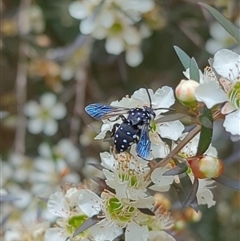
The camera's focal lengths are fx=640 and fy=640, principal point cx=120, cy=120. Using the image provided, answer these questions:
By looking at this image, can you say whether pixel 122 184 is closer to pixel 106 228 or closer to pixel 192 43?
pixel 106 228

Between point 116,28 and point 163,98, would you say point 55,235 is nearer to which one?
point 163,98

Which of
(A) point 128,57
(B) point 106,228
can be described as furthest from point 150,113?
(A) point 128,57

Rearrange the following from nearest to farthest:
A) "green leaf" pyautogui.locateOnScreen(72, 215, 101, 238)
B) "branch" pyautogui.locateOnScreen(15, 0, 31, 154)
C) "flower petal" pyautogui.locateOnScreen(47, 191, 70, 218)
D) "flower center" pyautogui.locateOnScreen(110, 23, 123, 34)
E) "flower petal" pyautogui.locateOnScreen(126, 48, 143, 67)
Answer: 1. "green leaf" pyautogui.locateOnScreen(72, 215, 101, 238)
2. "flower petal" pyautogui.locateOnScreen(47, 191, 70, 218)
3. "flower center" pyautogui.locateOnScreen(110, 23, 123, 34)
4. "flower petal" pyautogui.locateOnScreen(126, 48, 143, 67)
5. "branch" pyautogui.locateOnScreen(15, 0, 31, 154)

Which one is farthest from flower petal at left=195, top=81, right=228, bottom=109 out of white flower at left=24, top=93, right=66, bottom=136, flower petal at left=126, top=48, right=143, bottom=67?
white flower at left=24, top=93, right=66, bottom=136

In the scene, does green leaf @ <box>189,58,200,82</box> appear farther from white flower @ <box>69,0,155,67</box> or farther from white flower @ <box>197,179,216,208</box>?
white flower @ <box>69,0,155,67</box>

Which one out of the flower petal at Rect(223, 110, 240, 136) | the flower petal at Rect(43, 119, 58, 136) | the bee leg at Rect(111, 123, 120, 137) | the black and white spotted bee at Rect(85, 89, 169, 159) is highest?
the flower petal at Rect(223, 110, 240, 136)

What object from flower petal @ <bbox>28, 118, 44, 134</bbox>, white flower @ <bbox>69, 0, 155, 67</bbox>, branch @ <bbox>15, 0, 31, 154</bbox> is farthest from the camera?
flower petal @ <bbox>28, 118, 44, 134</bbox>

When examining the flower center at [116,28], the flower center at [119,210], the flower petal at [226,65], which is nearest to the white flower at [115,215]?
the flower center at [119,210]
